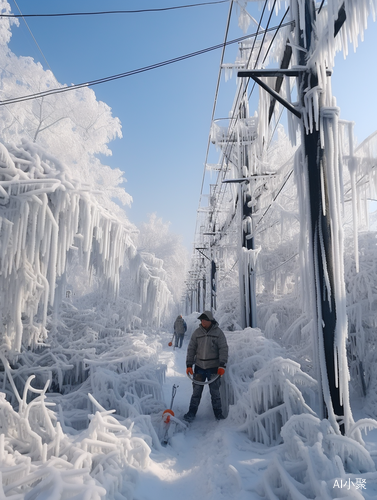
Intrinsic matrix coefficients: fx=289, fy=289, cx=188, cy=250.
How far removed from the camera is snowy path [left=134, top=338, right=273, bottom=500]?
2.51 metres

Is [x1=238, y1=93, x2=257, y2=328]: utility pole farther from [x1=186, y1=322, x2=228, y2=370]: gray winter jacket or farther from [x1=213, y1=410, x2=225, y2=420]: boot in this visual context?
[x1=213, y1=410, x2=225, y2=420]: boot

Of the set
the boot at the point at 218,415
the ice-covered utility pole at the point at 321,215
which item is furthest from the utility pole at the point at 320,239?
the boot at the point at 218,415

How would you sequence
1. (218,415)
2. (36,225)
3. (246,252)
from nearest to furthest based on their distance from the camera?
(36,225) < (218,415) < (246,252)

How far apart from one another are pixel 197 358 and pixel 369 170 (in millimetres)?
3646

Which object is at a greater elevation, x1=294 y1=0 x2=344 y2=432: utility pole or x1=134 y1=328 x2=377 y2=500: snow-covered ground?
x1=294 y1=0 x2=344 y2=432: utility pole

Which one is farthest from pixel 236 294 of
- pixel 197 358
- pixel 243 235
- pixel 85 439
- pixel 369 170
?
pixel 85 439

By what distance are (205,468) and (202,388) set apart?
1.66 m

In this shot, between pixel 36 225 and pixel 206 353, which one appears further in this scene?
pixel 206 353

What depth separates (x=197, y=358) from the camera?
482 cm

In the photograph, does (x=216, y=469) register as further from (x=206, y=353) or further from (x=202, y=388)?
(x=206, y=353)

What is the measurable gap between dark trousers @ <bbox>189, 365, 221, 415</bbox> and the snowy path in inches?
12.9

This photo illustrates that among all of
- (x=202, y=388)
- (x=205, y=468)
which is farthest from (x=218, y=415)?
(x=205, y=468)

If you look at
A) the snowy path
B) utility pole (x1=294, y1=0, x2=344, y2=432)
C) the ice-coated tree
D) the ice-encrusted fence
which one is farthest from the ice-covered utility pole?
the ice-coated tree

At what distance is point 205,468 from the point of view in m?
2.98
